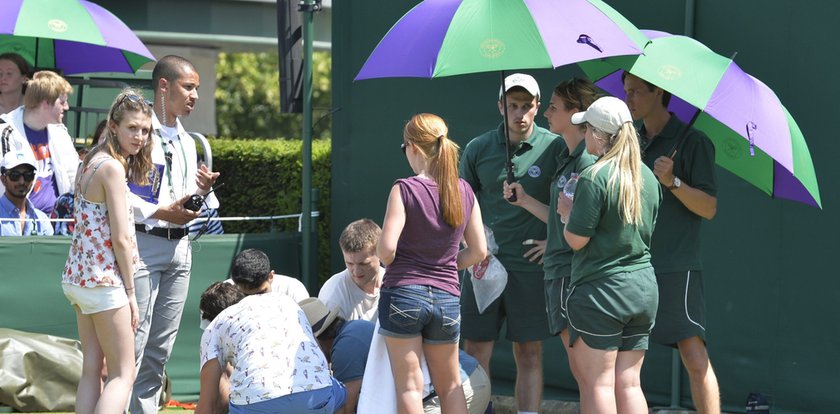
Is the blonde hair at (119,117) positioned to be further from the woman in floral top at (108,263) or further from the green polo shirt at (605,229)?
the green polo shirt at (605,229)

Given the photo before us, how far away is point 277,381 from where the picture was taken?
4930 millimetres

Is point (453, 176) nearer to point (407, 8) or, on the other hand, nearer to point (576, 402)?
point (576, 402)

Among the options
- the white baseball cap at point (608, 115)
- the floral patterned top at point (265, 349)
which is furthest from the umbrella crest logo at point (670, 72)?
the floral patterned top at point (265, 349)

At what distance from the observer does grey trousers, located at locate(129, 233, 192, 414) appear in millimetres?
5520

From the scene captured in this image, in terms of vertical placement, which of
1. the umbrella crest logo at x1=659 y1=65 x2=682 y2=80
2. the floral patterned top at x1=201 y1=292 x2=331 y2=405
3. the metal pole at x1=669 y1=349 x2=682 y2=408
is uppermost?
the umbrella crest logo at x1=659 y1=65 x2=682 y2=80

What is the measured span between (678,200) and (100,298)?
2.42m

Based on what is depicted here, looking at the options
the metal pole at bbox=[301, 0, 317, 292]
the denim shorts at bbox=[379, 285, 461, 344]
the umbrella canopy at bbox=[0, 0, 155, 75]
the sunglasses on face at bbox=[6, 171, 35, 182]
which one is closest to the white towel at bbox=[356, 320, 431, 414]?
the denim shorts at bbox=[379, 285, 461, 344]

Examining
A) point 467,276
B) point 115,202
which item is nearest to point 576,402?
point 467,276

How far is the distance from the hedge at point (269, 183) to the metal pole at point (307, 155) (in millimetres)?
136

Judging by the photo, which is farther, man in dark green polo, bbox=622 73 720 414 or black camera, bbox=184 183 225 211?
black camera, bbox=184 183 225 211

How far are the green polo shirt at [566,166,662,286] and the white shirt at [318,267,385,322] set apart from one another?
1561 millimetres

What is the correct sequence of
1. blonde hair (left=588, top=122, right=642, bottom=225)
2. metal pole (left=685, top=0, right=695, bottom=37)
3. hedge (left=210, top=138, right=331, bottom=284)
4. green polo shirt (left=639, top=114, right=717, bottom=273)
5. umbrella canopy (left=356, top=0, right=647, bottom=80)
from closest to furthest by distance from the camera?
blonde hair (left=588, top=122, right=642, bottom=225)
umbrella canopy (left=356, top=0, right=647, bottom=80)
green polo shirt (left=639, top=114, right=717, bottom=273)
metal pole (left=685, top=0, right=695, bottom=37)
hedge (left=210, top=138, right=331, bottom=284)

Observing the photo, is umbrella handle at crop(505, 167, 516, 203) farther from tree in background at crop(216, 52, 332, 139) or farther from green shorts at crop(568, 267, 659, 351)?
tree in background at crop(216, 52, 332, 139)

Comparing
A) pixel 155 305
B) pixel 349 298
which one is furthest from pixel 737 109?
pixel 155 305
